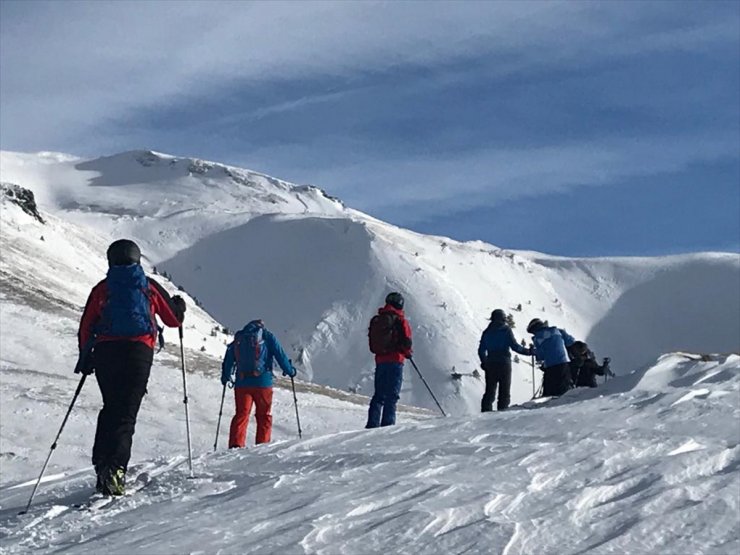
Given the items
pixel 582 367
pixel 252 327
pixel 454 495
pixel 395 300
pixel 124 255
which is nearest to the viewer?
pixel 454 495

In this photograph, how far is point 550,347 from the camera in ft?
58.5

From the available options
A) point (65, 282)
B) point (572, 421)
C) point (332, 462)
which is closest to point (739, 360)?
point (572, 421)

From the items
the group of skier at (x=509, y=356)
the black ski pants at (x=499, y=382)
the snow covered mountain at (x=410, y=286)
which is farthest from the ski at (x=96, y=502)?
the snow covered mountain at (x=410, y=286)

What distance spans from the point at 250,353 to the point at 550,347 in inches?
222

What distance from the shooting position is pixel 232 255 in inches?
4134

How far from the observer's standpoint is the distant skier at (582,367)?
19472mm

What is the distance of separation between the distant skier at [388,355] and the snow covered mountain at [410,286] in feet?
164

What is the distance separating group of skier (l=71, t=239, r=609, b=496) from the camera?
970cm

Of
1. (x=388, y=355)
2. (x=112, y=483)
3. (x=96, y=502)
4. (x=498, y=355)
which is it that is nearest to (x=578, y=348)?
(x=498, y=355)

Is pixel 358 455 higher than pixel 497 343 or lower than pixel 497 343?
lower

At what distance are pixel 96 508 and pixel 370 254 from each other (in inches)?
3337

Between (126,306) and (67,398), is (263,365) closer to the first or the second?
(126,306)

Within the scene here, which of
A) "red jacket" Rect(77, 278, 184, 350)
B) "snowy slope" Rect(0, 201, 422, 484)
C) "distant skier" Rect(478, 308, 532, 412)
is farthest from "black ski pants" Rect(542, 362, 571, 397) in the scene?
"red jacket" Rect(77, 278, 184, 350)

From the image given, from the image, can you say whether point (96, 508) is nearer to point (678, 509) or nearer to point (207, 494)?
point (207, 494)
